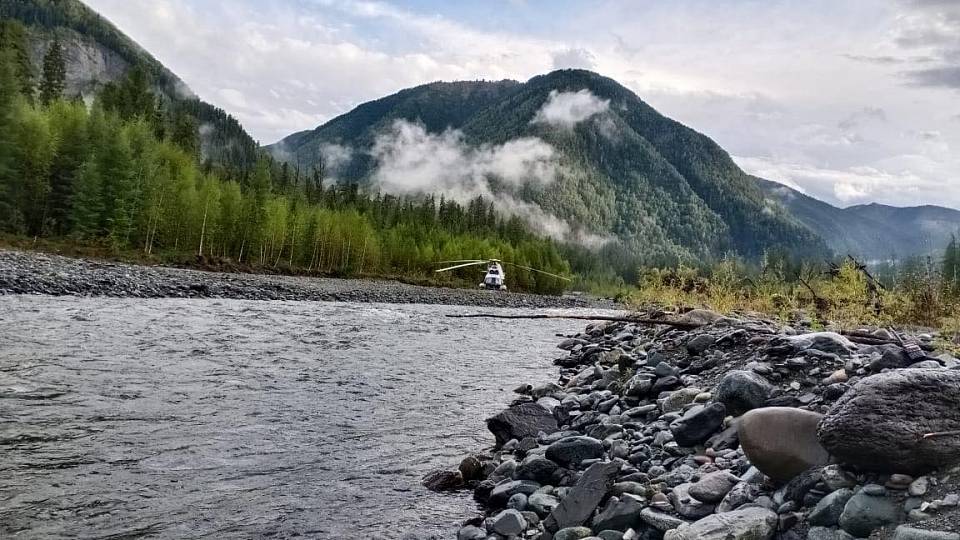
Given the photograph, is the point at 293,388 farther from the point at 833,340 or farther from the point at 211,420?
the point at 833,340

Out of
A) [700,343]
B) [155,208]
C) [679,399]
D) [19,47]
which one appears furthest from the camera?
[19,47]

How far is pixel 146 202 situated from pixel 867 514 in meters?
72.9

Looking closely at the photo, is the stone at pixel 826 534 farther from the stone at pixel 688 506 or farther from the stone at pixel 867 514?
the stone at pixel 688 506

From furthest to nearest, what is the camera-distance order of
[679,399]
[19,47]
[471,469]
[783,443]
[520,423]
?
[19,47] → [520,423] → [679,399] → [471,469] → [783,443]

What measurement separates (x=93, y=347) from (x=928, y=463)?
17260 millimetres

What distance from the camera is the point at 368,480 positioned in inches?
312

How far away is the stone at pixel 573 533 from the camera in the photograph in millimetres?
5496

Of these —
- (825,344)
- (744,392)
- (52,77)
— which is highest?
(52,77)

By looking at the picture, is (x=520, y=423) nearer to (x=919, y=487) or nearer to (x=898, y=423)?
(x=898, y=423)

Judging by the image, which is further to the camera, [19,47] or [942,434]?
[19,47]

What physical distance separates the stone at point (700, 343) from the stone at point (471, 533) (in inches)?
250

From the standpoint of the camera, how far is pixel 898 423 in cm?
448

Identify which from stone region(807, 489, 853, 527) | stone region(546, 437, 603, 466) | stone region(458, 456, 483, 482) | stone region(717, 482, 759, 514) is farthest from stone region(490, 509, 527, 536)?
stone region(807, 489, 853, 527)

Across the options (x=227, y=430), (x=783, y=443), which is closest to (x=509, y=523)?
(x=783, y=443)
